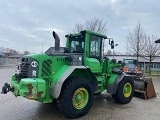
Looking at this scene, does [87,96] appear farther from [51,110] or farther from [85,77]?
[51,110]

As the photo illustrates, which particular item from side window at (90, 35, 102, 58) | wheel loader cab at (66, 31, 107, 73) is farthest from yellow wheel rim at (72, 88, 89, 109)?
side window at (90, 35, 102, 58)

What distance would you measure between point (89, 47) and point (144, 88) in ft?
12.6

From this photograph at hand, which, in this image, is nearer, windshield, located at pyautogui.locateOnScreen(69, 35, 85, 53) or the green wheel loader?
the green wheel loader

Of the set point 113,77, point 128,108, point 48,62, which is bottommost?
point 128,108

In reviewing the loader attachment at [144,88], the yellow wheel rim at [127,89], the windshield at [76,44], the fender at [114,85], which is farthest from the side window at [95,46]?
the loader attachment at [144,88]

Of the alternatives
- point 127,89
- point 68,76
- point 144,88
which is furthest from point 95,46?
point 144,88

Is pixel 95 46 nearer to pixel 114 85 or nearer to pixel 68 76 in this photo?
pixel 114 85

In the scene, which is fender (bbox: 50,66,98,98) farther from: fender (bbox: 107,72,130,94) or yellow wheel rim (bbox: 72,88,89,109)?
fender (bbox: 107,72,130,94)

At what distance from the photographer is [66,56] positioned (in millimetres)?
6402

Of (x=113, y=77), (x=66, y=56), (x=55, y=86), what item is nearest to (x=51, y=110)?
(x=55, y=86)

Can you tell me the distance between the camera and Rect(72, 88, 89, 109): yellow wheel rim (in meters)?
6.14

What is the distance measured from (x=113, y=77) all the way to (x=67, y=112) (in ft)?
9.13

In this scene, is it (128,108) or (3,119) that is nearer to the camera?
(3,119)

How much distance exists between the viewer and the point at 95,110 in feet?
22.8
